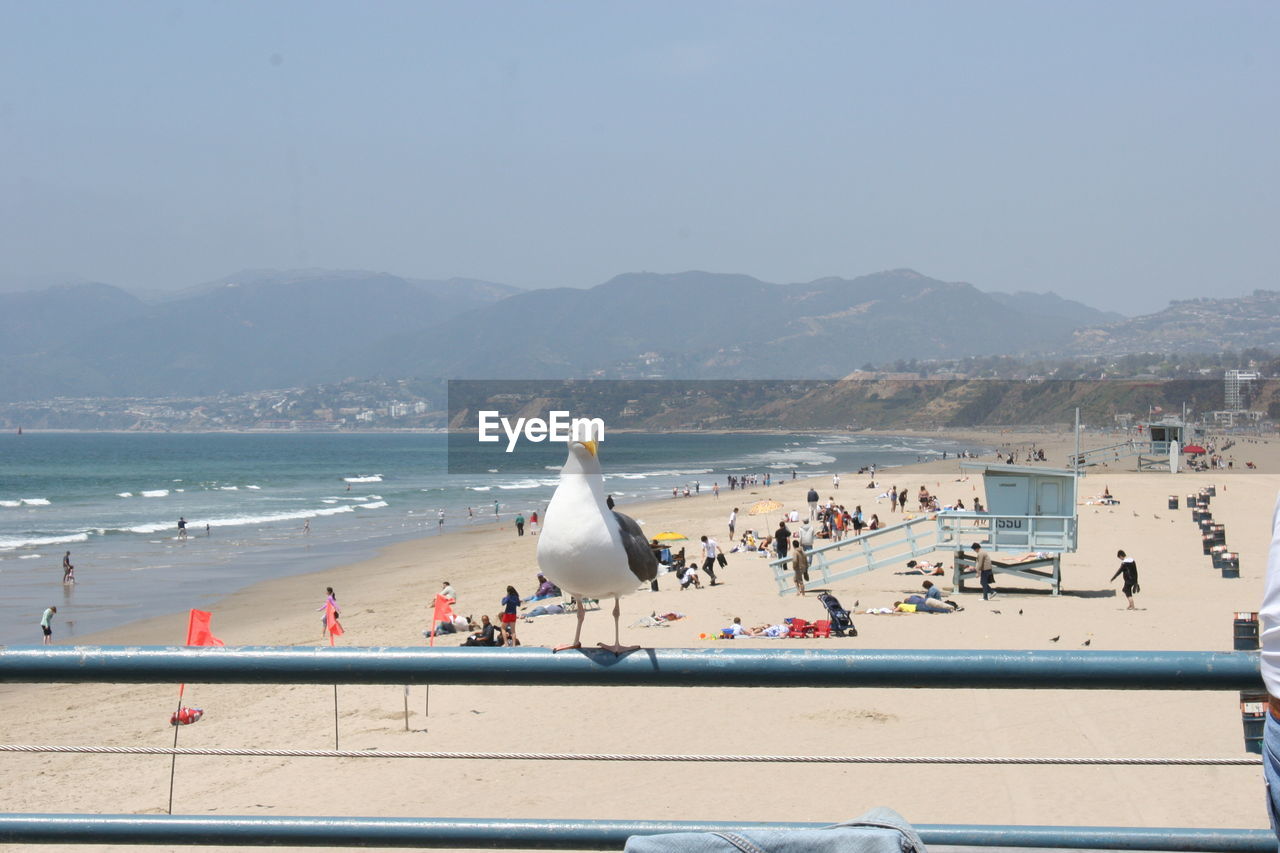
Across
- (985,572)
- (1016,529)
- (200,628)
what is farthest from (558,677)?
(1016,529)

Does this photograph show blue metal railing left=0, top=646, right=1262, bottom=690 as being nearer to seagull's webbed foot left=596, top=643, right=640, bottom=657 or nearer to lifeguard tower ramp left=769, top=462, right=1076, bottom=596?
seagull's webbed foot left=596, top=643, right=640, bottom=657

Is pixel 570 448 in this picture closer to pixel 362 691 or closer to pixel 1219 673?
pixel 1219 673

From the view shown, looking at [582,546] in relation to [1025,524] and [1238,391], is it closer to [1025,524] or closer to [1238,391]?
[1025,524]

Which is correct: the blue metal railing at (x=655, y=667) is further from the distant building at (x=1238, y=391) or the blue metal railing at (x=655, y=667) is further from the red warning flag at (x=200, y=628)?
the distant building at (x=1238, y=391)

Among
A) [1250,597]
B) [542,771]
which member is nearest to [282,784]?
[542,771]

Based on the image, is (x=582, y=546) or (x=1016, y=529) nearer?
(x=582, y=546)

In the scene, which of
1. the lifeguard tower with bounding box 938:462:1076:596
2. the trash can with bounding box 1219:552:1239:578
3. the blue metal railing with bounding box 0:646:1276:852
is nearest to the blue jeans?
the blue metal railing with bounding box 0:646:1276:852
